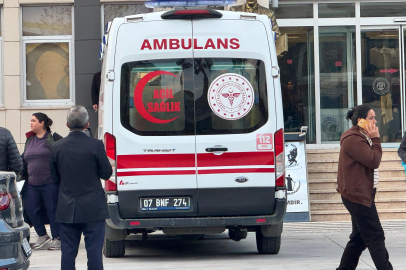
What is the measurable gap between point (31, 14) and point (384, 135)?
7.25 m

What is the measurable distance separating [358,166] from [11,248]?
303cm

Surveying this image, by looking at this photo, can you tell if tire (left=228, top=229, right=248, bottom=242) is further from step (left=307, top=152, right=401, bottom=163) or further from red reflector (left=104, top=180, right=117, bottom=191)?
step (left=307, top=152, right=401, bottom=163)

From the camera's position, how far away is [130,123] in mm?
7340

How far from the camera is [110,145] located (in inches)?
288

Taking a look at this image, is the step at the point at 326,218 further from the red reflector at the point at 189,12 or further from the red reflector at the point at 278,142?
the red reflector at the point at 189,12

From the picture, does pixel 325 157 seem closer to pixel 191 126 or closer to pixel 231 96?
pixel 231 96

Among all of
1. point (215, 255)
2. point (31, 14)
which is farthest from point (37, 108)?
point (215, 255)

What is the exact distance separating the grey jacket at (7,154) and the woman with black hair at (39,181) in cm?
52

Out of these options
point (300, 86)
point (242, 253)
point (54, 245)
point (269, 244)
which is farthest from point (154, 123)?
point (300, 86)

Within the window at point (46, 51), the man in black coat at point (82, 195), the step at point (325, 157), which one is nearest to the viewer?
the man in black coat at point (82, 195)

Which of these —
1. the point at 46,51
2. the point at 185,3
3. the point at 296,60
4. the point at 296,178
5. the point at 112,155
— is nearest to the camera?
the point at 112,155

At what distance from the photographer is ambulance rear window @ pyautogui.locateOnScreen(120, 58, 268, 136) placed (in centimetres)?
735

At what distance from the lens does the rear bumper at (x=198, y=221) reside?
24.1 feet

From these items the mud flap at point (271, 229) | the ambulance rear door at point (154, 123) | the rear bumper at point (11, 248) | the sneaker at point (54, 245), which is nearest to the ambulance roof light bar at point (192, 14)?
the ambulance rear door at point (154, 123)
